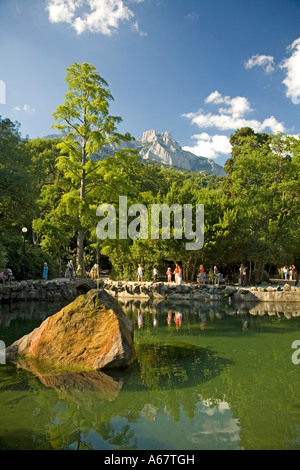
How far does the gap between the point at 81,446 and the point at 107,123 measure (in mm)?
19499

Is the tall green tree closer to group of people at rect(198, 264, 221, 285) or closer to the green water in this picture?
group of people at rect(198, 264, 221, 285)

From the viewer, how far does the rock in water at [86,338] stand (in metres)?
6.70

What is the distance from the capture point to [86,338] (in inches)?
278

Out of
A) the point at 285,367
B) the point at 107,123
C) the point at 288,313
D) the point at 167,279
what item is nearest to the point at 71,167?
the point at 107,123

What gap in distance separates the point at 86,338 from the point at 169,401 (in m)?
2.46

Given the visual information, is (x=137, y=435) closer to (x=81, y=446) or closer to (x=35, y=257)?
(x=81, y=446)

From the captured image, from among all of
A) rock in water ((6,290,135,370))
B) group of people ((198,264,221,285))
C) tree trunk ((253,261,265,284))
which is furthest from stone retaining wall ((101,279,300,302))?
rock in water ((6,290,135,370))

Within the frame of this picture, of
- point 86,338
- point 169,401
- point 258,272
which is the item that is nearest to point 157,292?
point 258,272

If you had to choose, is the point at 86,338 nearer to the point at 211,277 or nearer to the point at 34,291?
the point at 34,291

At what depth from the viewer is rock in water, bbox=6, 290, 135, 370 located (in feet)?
22.0

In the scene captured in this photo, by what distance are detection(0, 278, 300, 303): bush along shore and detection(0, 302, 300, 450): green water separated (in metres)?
9.15

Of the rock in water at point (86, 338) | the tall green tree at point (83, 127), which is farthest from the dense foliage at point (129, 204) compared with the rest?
the rock in water at point (86, 338)

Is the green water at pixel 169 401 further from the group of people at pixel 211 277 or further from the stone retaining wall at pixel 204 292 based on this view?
the group of people at pixel 211 277

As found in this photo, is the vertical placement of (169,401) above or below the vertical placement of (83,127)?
below
